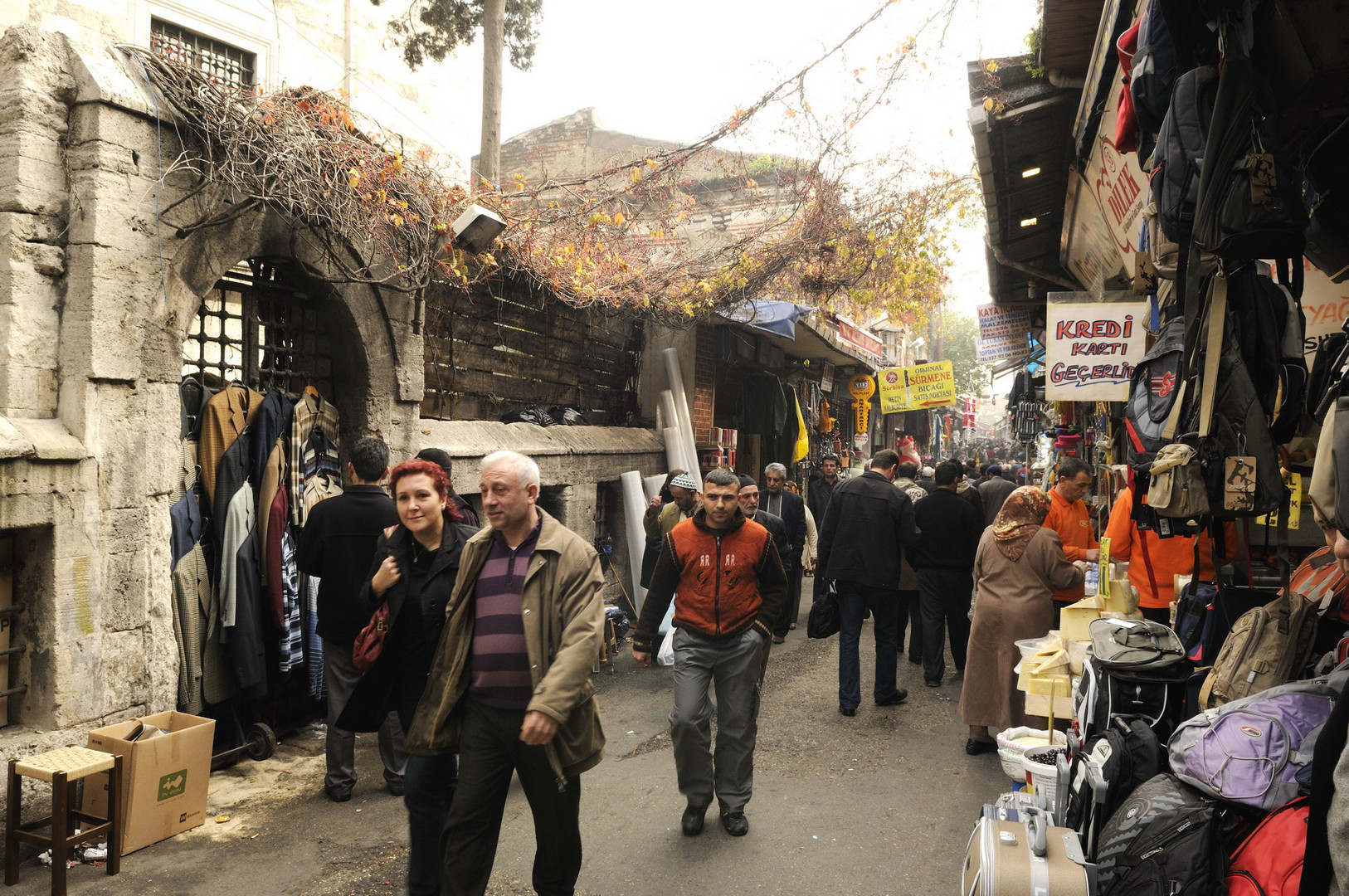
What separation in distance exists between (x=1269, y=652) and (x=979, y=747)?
3581mm

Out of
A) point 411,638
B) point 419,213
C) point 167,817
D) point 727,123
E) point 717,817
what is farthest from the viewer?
point 727,123

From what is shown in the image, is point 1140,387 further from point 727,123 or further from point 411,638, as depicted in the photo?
point 727,123

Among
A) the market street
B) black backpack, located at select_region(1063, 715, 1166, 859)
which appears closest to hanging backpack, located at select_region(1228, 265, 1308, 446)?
black backpack, located at select_region(1063, 715, 1166, 859)

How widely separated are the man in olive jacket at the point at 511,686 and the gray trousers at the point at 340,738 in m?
1.77

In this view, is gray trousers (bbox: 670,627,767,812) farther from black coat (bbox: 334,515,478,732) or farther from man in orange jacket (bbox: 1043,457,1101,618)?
man in orange jacket (bbox: 1043,457,1101,618)

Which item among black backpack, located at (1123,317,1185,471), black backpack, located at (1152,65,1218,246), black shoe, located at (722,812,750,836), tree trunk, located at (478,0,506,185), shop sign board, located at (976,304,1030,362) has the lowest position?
black shoe, located at (722,812,750,836)

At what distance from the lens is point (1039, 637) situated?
6000mm

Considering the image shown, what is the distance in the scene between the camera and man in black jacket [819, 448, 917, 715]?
6.85m

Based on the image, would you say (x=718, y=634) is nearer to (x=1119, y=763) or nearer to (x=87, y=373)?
(x=1119, y=763)

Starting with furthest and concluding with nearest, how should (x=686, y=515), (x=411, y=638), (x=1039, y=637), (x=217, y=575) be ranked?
1. (x=686, y=515)
2. (x=1039, y=637)
3. (x=217, y=575)
4. (x=411, y=638)

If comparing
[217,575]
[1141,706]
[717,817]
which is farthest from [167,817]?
[1141,706]

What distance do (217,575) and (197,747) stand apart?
1147 millimetres

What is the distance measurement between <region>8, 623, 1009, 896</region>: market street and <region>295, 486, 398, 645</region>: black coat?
3.49 feet

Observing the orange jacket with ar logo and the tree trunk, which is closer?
the orange jacket with ar logo
